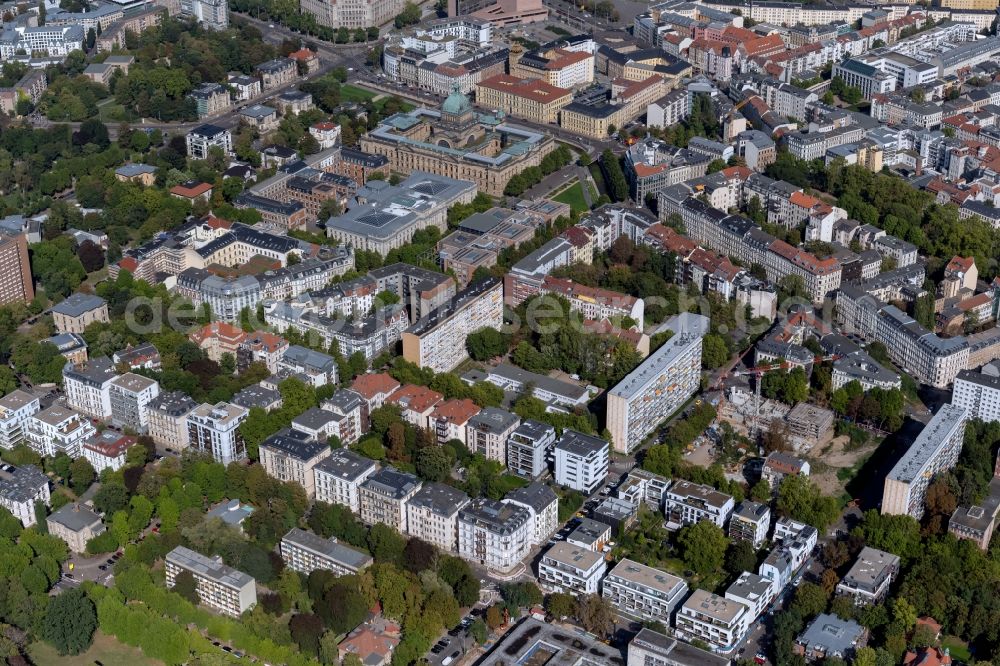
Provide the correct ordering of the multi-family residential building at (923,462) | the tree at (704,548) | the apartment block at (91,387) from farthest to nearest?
the apartment block at (91,387)
the multi-family residential building at (923,462)
the tree at (704,548)

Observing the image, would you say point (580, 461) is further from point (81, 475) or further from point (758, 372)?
point (81, 475)

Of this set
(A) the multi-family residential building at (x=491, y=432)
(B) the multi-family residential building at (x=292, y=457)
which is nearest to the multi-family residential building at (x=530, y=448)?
(A) the multi-family residential building at (x=491, y=432)

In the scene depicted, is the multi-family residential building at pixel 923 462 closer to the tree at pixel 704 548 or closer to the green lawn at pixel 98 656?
the tree at pixel 704 548

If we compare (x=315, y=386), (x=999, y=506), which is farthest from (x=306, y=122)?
(x=999, y=506)

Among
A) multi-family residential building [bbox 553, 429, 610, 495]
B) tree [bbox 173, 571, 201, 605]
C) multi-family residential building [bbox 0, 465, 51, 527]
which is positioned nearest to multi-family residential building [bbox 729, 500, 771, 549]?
multi-family residential building [bbox 553, 429, 610, 495]

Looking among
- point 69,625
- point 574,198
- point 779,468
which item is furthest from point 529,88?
point 69,625
